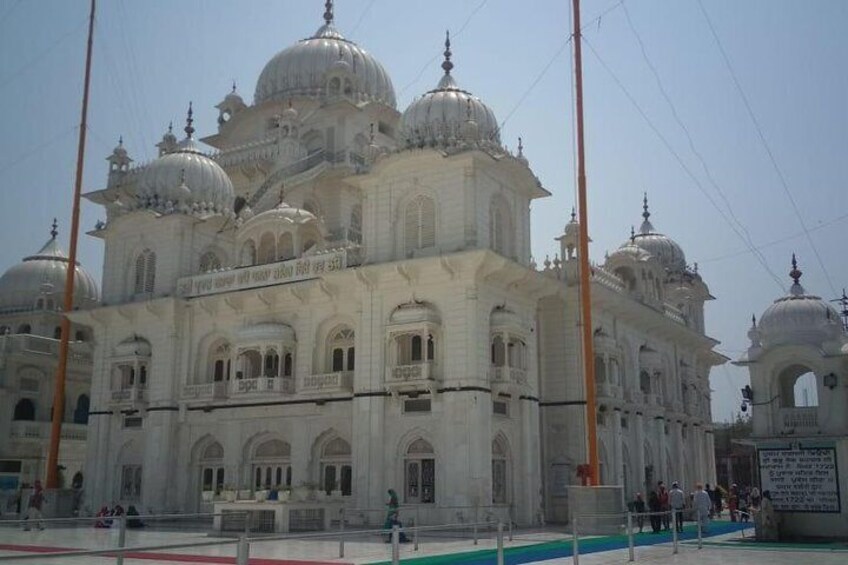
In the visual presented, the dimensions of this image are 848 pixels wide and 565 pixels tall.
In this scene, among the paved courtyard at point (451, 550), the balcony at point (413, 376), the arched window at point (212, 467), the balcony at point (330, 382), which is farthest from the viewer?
the arched window at point (212, 467)

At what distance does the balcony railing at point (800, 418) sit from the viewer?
71.6 ft

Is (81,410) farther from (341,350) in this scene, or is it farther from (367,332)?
(367,332)

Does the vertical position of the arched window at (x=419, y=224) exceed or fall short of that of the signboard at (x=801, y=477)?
it exceeds it

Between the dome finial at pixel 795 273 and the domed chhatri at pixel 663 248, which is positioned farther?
the domed chhatri at pixel 663 248

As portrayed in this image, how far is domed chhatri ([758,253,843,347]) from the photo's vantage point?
2317 cm

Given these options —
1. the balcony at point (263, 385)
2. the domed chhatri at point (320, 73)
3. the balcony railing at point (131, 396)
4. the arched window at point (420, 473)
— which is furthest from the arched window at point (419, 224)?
the domed chhatri at point (320, 73)

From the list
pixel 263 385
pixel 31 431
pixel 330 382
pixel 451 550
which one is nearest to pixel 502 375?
pixel 330 382

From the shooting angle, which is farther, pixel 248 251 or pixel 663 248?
pixel 663 248

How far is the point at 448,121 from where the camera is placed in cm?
2877

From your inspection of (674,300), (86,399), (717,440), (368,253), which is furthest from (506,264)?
(717,440)

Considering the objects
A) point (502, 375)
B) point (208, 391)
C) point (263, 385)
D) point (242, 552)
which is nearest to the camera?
point (242, 552)

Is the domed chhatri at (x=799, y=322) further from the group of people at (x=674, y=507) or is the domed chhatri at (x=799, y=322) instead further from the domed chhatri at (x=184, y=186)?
the domed chhatri at (x=184, y=186)

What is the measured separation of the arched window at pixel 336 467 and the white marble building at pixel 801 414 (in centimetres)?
1289

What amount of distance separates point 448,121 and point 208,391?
42.1 feet
